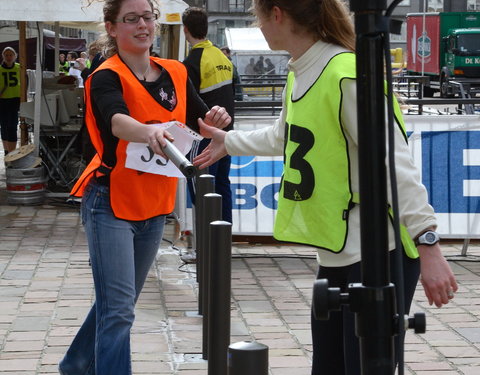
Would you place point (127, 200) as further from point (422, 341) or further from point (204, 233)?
point (422, 341)

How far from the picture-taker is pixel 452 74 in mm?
38156

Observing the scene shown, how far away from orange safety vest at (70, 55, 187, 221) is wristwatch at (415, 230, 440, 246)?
1.60 m

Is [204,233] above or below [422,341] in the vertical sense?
above

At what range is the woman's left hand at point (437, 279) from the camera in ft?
8.79

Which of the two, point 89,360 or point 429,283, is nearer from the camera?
point 429,283

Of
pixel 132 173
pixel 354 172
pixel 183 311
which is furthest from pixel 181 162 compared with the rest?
pixel 183 311

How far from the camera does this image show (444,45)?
1572 inches

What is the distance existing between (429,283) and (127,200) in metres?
1.70

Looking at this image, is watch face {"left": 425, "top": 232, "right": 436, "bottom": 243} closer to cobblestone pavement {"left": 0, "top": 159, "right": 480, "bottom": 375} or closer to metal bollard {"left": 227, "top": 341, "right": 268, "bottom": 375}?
metal bollard {"left": 227, "top": 341, "right": 268, "bottom": 375}

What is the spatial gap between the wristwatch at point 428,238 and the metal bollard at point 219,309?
167 cm

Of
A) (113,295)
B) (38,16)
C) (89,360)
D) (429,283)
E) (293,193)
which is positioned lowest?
(89,360)

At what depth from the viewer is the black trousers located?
2926mm

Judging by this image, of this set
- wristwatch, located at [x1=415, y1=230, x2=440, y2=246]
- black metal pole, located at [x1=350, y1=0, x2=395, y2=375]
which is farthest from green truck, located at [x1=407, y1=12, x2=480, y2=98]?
black metal pole, located at [x1=350, y1=0, x2=395, y2=375]

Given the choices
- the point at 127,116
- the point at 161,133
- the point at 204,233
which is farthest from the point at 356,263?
the point at 204,233
